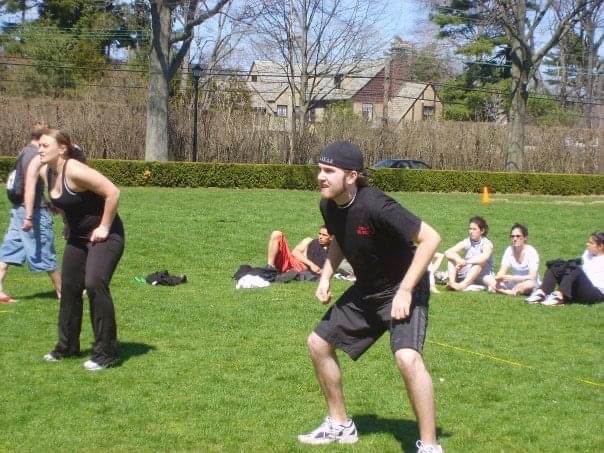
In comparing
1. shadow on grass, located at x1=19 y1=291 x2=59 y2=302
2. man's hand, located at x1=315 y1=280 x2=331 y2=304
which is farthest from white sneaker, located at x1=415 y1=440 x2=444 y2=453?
shadow on grass, located at x1=19 y1=291 x2=59 y2=302

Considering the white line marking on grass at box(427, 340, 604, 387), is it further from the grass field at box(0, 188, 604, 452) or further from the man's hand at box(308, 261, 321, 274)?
the man's hand at box(308, 261, 321, 274)

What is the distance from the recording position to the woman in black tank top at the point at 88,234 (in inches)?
256

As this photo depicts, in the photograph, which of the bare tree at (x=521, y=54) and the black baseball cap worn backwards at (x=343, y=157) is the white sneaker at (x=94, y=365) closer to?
the black baseball cap worn backwards at (x=343, y=157)

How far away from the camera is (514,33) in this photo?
38.2m

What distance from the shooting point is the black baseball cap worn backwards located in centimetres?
470

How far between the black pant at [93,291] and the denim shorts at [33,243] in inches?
109

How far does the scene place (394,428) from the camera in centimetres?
553

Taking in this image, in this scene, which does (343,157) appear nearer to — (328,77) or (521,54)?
(521,54)

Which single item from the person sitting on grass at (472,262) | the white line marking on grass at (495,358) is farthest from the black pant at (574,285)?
the white line marking on grass at (495,358)

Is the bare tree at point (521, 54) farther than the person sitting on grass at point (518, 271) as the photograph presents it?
Yes

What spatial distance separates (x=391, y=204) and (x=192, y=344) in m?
3.75

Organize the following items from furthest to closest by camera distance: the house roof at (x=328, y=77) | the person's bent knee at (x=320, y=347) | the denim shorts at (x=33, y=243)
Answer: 1. the house roof at (x=328, y=77)
2. the denim shorts at (x=33, y=243)
3. the person's bent knee at (x=320, y=347)

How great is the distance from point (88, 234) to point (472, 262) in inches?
263

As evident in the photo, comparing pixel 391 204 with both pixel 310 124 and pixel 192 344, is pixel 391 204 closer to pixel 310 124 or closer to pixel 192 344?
pixel 192 344
